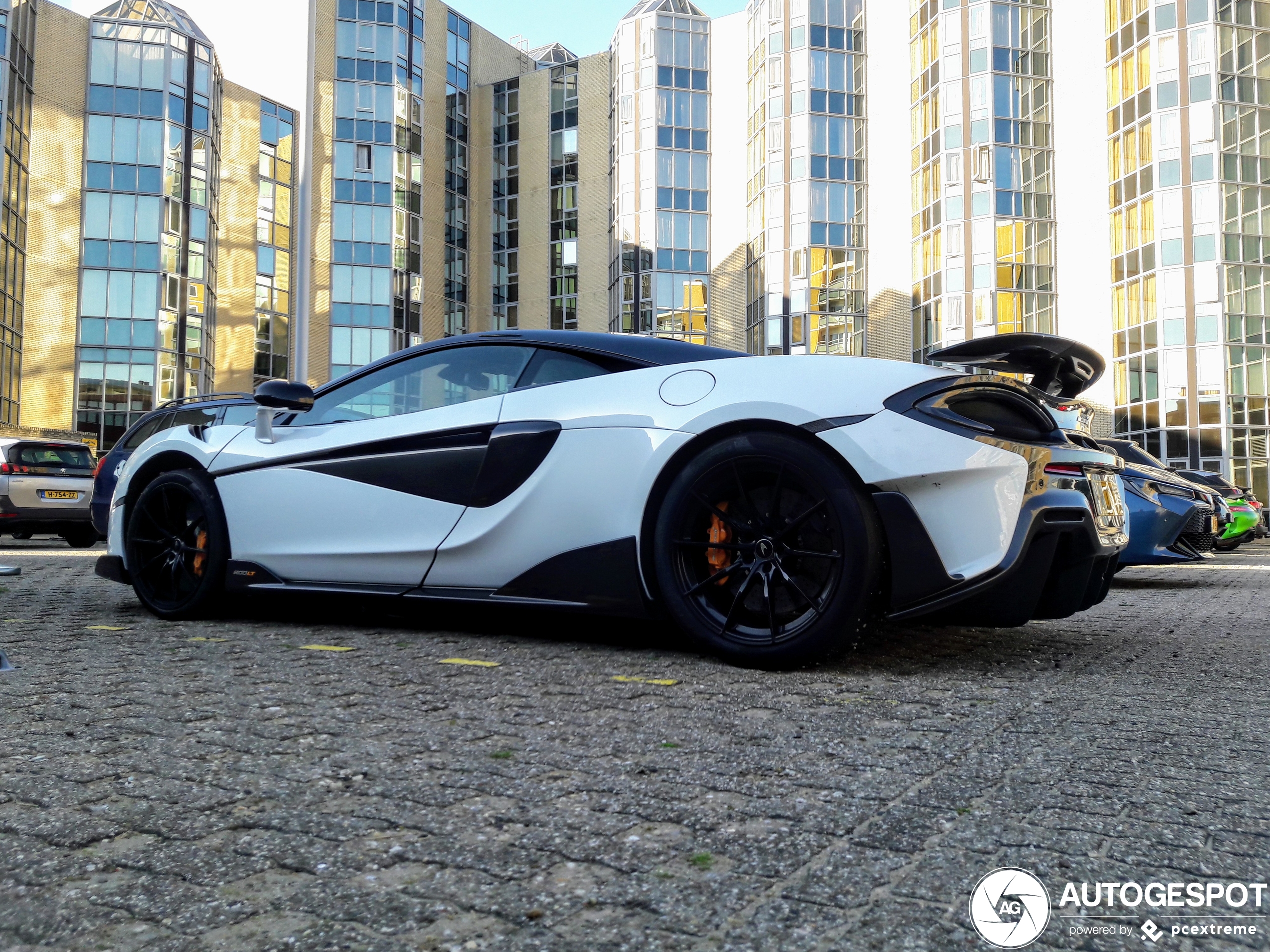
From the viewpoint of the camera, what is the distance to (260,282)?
154ft

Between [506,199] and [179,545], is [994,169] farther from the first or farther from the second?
[179,545]

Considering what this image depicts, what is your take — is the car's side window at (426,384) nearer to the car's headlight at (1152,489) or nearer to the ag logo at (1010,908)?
the ag logo at (1010,908)

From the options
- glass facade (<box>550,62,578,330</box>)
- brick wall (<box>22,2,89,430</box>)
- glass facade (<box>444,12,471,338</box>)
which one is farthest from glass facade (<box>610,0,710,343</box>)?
brick wall (<box>22,2,89,430</box>)

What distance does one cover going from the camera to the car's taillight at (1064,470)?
340 centimetres

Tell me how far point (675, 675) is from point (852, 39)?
4044cm

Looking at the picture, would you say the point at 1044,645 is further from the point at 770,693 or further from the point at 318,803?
the point at 318,803

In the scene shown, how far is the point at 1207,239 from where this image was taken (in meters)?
29.8

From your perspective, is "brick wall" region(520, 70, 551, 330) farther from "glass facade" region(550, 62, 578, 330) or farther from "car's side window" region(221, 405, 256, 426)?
"car's side window" region(221, 405, 256, 426)

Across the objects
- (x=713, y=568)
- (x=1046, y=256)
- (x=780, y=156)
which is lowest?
(x=713, y=568)

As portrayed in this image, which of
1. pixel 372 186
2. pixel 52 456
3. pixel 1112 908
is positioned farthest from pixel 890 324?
pixel 1112 908

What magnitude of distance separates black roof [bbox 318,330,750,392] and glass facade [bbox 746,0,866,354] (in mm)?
34883

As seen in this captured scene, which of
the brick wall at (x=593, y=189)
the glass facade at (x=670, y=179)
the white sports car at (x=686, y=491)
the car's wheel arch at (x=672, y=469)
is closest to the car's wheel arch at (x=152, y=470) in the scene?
the white sports car at (x=686, y=491)

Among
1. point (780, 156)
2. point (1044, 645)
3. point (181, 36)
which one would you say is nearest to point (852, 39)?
point (780, 156)

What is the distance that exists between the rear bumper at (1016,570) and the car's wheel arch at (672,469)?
0.44m
